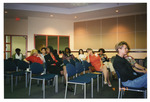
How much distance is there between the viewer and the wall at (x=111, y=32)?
760 centimetres

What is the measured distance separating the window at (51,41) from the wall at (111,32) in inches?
31.6

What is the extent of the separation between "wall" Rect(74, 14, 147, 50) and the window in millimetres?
802

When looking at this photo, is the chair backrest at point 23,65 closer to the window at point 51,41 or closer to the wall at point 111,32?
the window at point 51,41

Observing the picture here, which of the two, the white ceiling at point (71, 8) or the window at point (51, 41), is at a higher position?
the white ceiling at point (71, 8)

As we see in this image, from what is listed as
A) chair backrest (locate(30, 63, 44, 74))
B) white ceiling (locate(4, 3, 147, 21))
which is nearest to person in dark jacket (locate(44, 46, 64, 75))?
chair backrest (locate(30, 63, 44, 74))

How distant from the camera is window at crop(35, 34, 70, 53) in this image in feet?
29.2

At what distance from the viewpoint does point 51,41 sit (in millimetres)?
9141

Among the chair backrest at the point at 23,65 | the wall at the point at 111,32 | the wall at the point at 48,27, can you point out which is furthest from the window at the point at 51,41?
the chair backrest at the point at 23,65

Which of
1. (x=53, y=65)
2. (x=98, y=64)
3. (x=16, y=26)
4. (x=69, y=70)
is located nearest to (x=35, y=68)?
(x=53, y=65)

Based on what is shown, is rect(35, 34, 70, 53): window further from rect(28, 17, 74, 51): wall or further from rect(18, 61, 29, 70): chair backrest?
rect(18, 61, 29, 70): chair backrest

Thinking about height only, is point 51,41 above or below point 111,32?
below

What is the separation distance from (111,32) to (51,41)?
4.10 metres

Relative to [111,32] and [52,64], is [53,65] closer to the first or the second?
[52,64]

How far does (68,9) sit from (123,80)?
6272 mm
